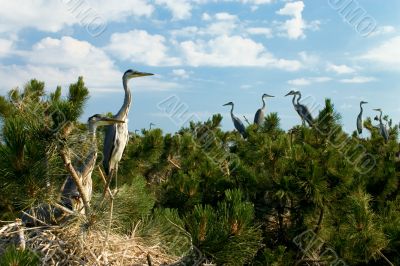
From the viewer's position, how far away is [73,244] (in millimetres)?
2965

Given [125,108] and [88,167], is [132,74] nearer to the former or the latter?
[125,108]

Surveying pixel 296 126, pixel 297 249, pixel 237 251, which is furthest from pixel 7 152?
pixel 296 126

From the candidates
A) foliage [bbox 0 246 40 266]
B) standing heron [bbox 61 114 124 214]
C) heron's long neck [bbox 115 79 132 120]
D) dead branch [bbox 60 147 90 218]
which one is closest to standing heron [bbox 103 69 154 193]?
heron's long neck [bbox 115 79 132 120]

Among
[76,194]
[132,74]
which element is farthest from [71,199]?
[132,74]

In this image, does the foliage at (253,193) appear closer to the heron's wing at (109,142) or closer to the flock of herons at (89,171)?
the flock of herons at (89,171)

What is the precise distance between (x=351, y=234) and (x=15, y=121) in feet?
8.63

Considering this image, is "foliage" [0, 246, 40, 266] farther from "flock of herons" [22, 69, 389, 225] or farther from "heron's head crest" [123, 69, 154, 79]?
"heron's head crest" [123, 69, 154, 79]

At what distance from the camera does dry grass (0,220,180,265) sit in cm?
288

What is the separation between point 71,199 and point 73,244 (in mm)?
511

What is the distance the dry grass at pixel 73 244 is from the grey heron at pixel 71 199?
0.32 ft

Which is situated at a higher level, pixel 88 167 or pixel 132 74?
pixel 132 74

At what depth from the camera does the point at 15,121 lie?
263 centimetres

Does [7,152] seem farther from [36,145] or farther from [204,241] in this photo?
[204,241]

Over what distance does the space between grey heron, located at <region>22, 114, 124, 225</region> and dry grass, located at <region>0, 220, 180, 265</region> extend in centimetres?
10
